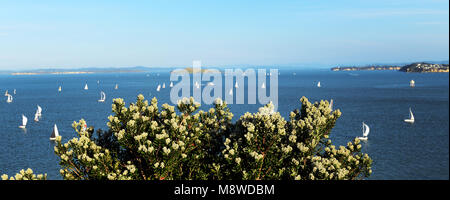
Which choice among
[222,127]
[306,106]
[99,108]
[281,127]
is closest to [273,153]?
[281,127]

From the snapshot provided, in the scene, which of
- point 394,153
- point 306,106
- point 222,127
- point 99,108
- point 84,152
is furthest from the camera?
point 99,108

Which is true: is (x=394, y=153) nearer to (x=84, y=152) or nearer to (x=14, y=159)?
(x=84, y=152)

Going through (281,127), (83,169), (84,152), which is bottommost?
(83,169)

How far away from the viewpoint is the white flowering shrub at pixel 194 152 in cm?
1512

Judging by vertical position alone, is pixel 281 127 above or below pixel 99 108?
above

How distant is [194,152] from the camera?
18062 millimetres

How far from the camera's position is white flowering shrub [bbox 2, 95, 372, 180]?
1512 cm

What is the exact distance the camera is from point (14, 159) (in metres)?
54.8

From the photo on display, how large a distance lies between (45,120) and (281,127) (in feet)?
304

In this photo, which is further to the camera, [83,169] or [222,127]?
[222,127]

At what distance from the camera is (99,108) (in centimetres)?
11719
